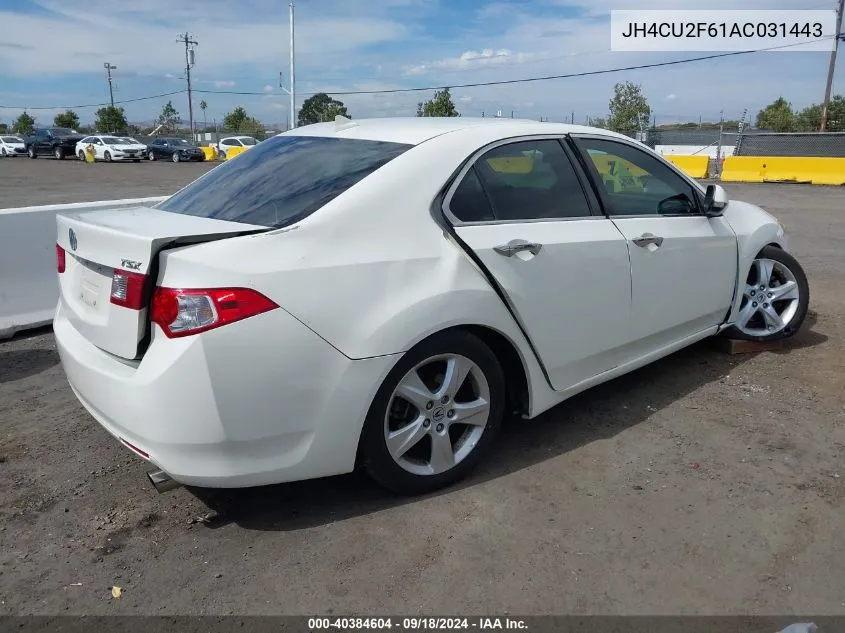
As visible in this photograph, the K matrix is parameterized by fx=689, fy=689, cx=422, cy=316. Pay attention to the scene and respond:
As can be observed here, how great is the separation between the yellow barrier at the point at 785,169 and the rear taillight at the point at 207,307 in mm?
22432

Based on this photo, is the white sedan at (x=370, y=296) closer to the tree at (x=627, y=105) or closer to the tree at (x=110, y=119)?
the tree at (x=627, y=105)

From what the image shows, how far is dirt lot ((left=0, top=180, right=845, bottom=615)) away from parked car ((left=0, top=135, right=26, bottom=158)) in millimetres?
Answer: 49262

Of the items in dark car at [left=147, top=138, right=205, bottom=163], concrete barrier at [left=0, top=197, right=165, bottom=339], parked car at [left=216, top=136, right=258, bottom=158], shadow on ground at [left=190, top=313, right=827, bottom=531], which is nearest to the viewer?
shadow on ground at [left=190, top=313, right=827, bottom=531]

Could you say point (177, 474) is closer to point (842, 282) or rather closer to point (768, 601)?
point (768, 601)

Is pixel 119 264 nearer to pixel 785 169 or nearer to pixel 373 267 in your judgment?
pixel 373 267

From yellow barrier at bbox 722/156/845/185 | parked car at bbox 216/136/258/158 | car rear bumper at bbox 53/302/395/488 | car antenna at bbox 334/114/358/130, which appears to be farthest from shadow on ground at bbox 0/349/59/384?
parked car at bbox 216/136/258/158

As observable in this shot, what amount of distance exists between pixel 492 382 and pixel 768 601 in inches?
53.1

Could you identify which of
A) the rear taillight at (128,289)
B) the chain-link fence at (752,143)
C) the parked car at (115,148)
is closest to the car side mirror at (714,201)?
the rear taillight at (128,289)

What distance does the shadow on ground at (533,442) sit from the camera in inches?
118

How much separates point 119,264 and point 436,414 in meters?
1.41

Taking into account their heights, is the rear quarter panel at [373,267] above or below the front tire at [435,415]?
above

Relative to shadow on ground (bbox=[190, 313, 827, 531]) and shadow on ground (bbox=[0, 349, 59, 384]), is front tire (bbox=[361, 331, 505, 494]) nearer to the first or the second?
shadow on ground (bbox=[190, 313, 827, 531])

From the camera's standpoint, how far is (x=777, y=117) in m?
59.7

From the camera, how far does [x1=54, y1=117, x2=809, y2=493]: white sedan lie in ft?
8.09
